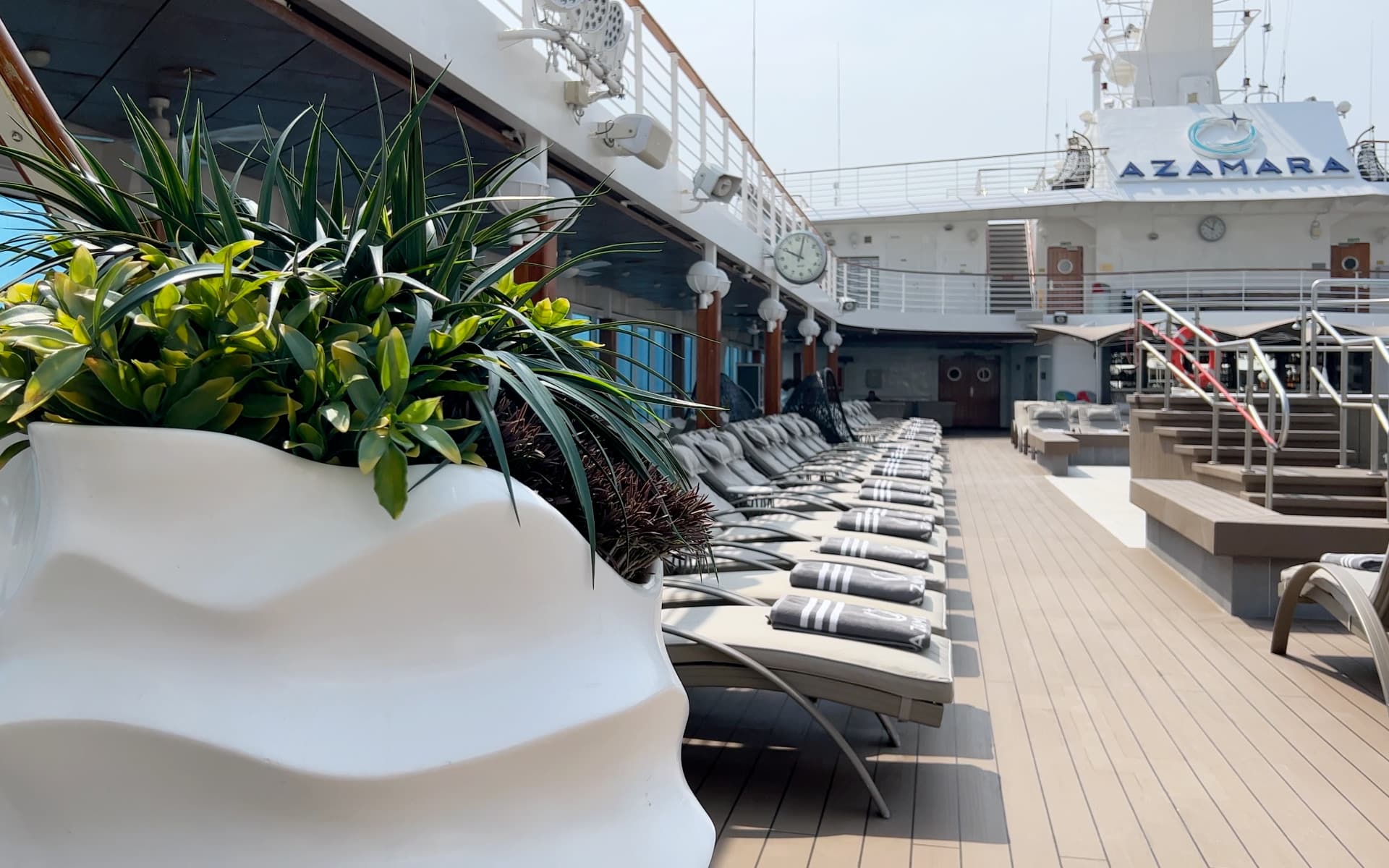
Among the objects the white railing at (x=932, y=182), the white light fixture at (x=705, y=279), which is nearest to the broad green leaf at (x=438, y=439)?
the white light fixture at (x=705, y=279)

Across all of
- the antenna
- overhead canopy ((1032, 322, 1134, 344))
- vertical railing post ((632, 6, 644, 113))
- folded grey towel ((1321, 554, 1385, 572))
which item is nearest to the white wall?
overhead canopy ((1032, 322, 1134, 344))

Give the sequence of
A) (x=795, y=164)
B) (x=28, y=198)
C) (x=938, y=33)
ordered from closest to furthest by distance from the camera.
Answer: (x=28, y=198) < (x=938, y=33) < (x=795, y=164)

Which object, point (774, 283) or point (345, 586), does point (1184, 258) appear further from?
point (345, 586)

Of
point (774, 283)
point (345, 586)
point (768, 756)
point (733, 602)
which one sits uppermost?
point (774, 283)

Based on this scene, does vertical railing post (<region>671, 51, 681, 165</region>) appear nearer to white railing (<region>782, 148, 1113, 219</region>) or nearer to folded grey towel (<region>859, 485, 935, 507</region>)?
folded grey towel (<region>859, 485, 935, 507</region>)

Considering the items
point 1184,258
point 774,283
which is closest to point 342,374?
point 774,283

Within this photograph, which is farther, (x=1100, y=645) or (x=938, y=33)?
(x=938, y=33)

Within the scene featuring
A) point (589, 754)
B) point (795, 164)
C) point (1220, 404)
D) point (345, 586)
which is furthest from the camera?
point (795, 164)

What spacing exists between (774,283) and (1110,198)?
9817 millimetres

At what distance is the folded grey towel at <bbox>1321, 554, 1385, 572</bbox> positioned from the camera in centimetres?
344

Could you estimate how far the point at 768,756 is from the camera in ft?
8.66

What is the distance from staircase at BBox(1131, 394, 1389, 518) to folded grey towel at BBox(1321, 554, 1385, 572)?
1.27 metres

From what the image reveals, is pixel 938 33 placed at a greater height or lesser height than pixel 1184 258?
greater

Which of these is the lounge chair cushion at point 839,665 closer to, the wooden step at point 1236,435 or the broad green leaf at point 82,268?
the broad green leaf at point 82,268
